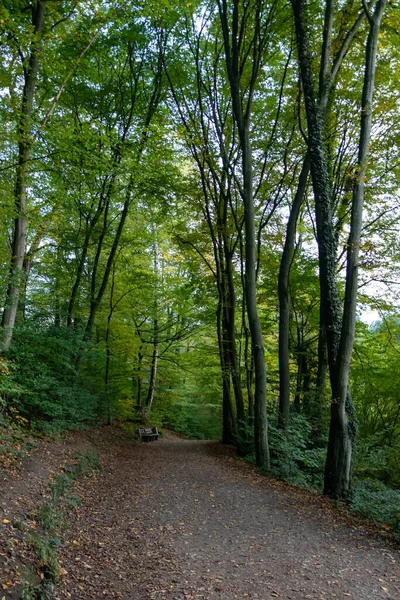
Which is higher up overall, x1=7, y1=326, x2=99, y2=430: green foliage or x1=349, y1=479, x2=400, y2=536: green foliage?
x1=7, y1=326, x2=99, y2=430: green foliage

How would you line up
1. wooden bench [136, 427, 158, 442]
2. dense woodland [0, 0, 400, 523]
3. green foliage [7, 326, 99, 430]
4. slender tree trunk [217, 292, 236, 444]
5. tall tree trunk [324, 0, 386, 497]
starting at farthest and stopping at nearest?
1. wooden bench [136, 427, 158, 442]
2. slender tree trunk [217, 292, 236, 444]
3. green foliage [7, 326, 99, 430]
4. dense woodland [0, 0, 400, 523]
5. tall tree trunk [324, 0, 386, 497]

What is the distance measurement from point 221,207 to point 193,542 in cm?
1080

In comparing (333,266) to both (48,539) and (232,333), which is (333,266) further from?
(48,539)

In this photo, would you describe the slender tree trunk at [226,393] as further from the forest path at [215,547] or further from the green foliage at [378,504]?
the green foliage at [378,504]

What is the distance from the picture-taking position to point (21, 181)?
24.2 feet

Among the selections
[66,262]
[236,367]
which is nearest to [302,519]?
[236,367]

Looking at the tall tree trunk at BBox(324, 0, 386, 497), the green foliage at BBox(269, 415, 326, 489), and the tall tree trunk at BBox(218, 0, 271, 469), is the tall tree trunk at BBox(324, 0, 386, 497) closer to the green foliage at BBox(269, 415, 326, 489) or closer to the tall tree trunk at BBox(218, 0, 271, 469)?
the green foliage at BBox(269, 415, 326, 489)

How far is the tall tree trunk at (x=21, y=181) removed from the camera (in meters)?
6.60

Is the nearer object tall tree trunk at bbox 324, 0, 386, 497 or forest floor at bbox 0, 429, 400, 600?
forest floor at bbox 0, 429, 400, 600

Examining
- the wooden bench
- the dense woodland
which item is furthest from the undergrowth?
the wooden bench

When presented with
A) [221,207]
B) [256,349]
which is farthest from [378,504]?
[221,207]

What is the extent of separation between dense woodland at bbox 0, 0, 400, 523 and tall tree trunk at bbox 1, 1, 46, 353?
41 millimetres

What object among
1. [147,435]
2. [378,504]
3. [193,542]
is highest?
[378,504]

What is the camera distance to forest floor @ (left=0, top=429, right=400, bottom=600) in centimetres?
346
